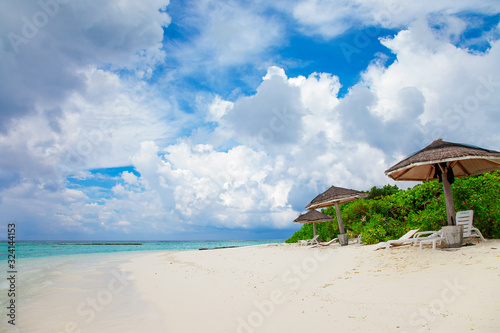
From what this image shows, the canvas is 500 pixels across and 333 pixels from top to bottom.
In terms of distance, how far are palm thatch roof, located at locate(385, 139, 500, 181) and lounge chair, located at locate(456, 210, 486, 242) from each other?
1.17 meters

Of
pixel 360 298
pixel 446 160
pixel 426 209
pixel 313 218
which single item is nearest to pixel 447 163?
pixel 446 160

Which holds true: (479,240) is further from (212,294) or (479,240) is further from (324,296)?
(212,294)

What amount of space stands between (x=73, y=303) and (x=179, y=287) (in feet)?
7.85

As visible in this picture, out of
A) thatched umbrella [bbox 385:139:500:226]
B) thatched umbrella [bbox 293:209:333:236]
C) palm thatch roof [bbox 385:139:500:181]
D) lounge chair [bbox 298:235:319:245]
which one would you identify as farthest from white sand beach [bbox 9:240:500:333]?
thatched umbrella [bbox 293:209:333:236]

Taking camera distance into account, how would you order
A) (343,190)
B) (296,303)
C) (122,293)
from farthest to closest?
(343,190) → (122,293) → (296,303)

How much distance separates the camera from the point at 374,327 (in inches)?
131

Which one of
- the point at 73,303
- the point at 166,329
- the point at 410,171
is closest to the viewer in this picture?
the point at 166,329

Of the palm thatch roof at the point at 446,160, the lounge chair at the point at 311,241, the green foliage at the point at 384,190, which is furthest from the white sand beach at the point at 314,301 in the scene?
the green foliage at the point at 384,190

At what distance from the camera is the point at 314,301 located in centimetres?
462

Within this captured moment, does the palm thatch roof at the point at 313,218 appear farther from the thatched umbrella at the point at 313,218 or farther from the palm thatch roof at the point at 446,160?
the palm thatch roof at the point at 446,160

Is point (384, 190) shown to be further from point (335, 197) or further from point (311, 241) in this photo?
point (335, 197)

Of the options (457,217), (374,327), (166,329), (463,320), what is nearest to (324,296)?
(374,327)

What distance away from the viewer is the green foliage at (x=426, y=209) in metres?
7.69

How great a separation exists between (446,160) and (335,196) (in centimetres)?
603
